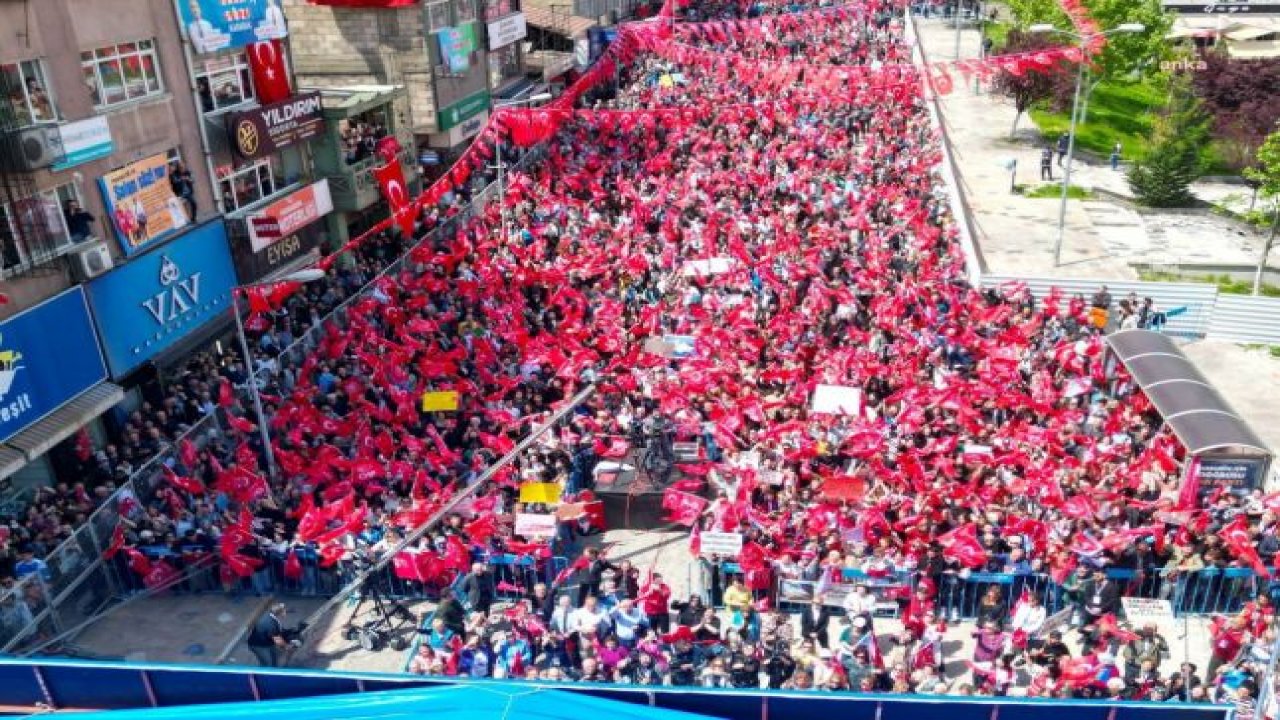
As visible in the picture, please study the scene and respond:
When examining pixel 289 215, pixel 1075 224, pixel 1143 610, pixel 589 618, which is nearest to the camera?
pixel 589 618

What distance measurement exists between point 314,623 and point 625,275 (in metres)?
14.6

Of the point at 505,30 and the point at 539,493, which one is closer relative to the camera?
the point at 539,493

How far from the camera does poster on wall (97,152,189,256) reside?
2377 centimetres

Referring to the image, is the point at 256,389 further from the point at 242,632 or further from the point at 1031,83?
the point at 1031,83

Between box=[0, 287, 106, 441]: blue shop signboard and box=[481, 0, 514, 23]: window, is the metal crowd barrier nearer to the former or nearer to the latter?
box=[0, 287, 106, 441]: blue shop signboard

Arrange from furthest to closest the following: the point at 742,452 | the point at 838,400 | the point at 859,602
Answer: the point at 838,400 → the point at 742,452 → the point at 859,602

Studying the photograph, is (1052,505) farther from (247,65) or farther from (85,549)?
(247,65)

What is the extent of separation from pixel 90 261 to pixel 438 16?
22160 mm

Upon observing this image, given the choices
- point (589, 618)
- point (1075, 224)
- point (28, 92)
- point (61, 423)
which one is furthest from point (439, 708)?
point (1075, 224)

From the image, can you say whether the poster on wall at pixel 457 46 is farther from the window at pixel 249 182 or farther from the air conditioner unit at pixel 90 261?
the air conditioner unit at pixel 90 261

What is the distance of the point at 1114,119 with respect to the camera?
5997 cm

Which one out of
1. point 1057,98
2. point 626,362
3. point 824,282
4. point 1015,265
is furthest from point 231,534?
point 1057,98

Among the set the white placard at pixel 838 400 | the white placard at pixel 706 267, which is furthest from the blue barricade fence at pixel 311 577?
the white placard at pixel 706 267

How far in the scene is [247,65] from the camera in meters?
29.4
